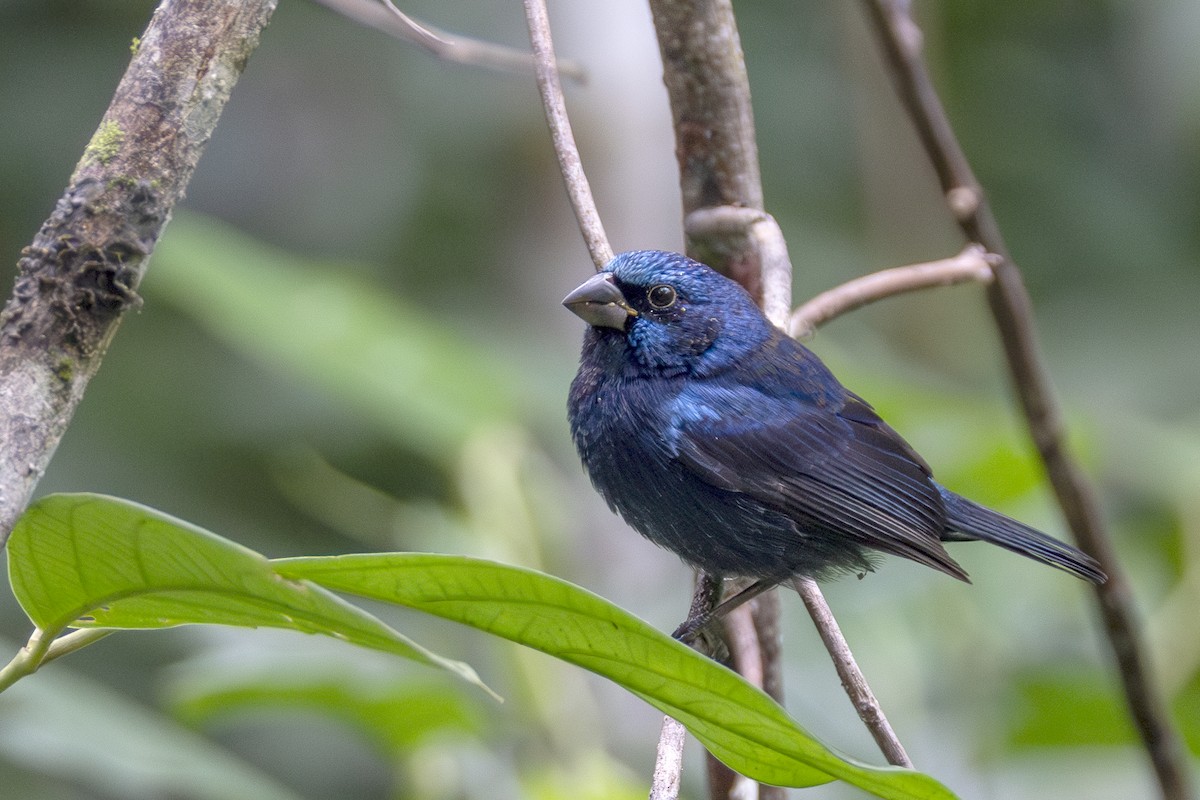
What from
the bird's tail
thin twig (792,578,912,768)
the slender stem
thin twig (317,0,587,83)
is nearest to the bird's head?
thin twig (317,0,587,83)

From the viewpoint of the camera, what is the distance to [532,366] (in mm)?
4699

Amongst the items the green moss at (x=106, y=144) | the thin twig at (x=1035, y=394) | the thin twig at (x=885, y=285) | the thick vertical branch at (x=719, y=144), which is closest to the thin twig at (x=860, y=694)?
the thick vertical branch at (x=719, y=144)

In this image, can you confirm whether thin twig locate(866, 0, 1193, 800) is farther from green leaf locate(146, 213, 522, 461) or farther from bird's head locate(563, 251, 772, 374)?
green leaf locate(146, 213, 522, 461)

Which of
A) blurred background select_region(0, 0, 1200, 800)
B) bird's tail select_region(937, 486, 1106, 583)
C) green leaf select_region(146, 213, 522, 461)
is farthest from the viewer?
green leaf select_region(146, 213, 522, 461)

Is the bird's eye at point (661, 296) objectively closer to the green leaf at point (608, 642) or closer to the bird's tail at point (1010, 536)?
the bird's tail at point (1010, 536)

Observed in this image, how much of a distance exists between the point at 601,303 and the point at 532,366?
1922 mm

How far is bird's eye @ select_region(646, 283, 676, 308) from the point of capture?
9.25 ft

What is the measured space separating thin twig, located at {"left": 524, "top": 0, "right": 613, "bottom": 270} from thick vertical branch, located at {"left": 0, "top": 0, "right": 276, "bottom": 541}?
543mm

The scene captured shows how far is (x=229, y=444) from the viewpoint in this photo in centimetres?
562

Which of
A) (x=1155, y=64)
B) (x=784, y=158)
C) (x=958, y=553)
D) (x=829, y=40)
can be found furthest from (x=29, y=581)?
(x=829, y=40)

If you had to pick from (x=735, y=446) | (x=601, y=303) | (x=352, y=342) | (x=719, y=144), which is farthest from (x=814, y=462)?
(x=352, y=342)

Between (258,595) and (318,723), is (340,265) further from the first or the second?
(258,595)

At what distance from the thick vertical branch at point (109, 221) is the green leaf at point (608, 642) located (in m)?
0.34

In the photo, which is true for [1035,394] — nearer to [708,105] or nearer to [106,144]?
[708,105]
